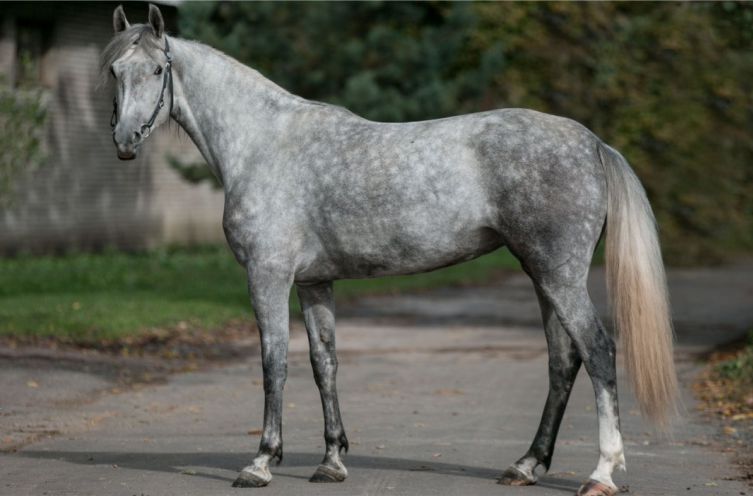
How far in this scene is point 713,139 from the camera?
28438 millimetres

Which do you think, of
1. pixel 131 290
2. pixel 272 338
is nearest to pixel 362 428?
pixel 272 338

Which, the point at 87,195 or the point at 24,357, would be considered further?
the point at 87,195

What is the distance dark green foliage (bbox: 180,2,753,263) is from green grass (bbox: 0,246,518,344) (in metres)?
3.90

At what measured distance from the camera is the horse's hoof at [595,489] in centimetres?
663

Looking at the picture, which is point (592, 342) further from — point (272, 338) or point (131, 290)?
point (131, 290)

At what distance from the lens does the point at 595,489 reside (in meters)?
6.64

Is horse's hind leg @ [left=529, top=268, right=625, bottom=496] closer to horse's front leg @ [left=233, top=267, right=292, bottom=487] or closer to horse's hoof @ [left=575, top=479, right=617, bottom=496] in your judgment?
horse's hoof @ [left=575, top=479, right=617, bottom=496]

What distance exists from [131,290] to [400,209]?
1230 cm

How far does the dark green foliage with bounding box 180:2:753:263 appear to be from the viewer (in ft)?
81.8

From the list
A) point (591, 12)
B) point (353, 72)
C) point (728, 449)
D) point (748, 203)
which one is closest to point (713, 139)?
point (748, 203)

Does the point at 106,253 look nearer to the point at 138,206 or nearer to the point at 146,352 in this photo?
the point at 138,206

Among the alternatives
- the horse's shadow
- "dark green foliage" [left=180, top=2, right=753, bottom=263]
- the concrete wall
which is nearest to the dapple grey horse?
the horse's shadow

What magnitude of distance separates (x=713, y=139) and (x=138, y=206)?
500 inches

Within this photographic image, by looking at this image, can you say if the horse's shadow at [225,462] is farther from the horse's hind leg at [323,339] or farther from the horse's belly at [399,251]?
the horse's belly at [399,251]
